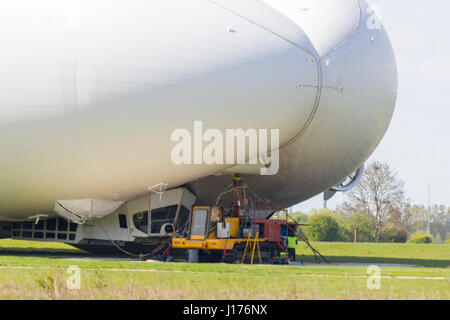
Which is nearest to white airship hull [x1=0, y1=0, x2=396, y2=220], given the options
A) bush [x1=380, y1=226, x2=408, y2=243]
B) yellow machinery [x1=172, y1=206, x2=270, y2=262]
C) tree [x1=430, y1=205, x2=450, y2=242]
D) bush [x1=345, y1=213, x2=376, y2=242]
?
yellow machinery [x1=172, y1=206, x2=270, y2=262]

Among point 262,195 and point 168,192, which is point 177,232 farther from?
point 262,195

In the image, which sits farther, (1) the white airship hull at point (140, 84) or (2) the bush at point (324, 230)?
(2) the bush at point (324, 230)

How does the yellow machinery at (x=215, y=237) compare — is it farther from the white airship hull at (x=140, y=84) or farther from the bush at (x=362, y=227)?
the bush at (x=362, y=227)

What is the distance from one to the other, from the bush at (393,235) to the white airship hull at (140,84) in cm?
3554

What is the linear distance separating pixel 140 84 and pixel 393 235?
140 ft

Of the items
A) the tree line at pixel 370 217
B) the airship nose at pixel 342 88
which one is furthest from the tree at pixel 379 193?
the airship nose at pixel 342 88

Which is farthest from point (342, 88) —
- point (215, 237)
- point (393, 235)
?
point (393, 235)

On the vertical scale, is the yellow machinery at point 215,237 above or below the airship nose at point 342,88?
below

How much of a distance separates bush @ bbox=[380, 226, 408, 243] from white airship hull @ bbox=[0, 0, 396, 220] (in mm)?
35538

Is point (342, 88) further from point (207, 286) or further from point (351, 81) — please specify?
point (207, 286)

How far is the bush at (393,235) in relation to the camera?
61156 mm

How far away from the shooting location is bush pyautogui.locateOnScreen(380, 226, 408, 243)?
6116cm

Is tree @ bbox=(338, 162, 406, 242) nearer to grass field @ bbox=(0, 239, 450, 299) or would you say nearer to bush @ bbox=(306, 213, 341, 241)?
bush @ bbox=(306, 213, 341, 241)
